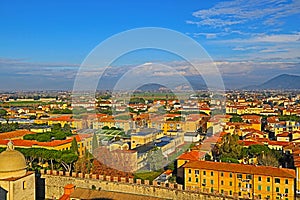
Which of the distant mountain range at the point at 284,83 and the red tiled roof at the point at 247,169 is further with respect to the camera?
the distant mountain range at the point at 284,83

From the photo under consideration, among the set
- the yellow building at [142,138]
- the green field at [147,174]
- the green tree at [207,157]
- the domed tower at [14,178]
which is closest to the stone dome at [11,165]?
the domed tower at [14,178]

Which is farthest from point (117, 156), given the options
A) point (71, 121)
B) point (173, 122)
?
point (71, 121)

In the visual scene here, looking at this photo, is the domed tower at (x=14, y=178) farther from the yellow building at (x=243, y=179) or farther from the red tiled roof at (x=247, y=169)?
the red tiled roof at (x=247, y=169)

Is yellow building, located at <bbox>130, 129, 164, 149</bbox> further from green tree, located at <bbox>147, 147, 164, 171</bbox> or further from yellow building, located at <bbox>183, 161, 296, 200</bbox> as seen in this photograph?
yellow building, located at <bbox>183, 161, 296, 200</bbox>

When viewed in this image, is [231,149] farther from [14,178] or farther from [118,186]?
[14,178]

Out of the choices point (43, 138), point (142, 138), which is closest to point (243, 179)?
point (142, 138)

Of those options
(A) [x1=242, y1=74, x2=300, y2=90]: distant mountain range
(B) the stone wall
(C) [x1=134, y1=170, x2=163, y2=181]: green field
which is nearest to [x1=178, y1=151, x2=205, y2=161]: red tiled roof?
(C) [x1=134, y1=170, x2=163, y2=181]: green field
